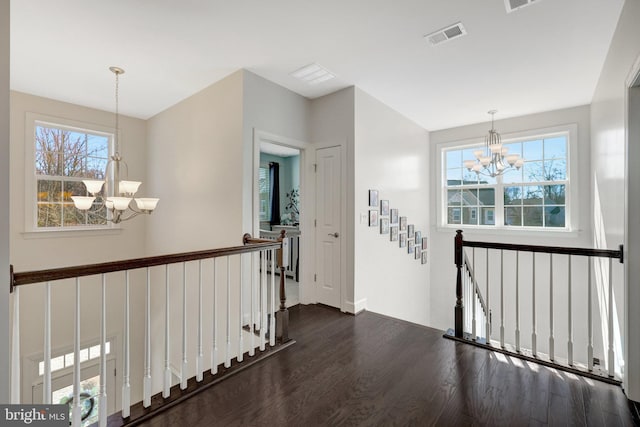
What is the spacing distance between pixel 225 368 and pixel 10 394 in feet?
3.99

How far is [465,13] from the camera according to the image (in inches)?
93.0

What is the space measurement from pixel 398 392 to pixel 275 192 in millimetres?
5237

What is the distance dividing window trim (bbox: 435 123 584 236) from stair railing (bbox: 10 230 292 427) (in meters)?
3.72

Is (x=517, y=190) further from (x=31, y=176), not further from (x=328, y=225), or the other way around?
(x=31, y=176)

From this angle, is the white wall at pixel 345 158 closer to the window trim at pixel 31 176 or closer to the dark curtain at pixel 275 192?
the dark curtain at pixel 275 192

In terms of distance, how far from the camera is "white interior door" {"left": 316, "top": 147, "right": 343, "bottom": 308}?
150 inches

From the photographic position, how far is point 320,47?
2.86 meters

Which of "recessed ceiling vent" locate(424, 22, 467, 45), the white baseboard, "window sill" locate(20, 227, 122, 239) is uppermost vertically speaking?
"recessed ceiling vent" locate(424, 22, 467, 45)

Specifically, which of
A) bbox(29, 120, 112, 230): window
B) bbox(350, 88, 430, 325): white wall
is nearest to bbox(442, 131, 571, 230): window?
bbox(350, 88, 430, 325): white wall

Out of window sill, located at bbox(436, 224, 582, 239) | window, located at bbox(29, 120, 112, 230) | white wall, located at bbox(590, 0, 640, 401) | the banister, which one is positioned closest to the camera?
white wall, located at bbox(590, 0, 640, 401)

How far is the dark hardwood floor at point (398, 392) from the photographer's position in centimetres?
182

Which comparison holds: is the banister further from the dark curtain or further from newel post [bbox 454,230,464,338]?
the dark curtain

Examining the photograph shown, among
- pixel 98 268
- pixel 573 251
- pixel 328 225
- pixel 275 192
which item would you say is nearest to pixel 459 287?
pixel 573 251

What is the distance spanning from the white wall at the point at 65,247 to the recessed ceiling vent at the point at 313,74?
126 inches
